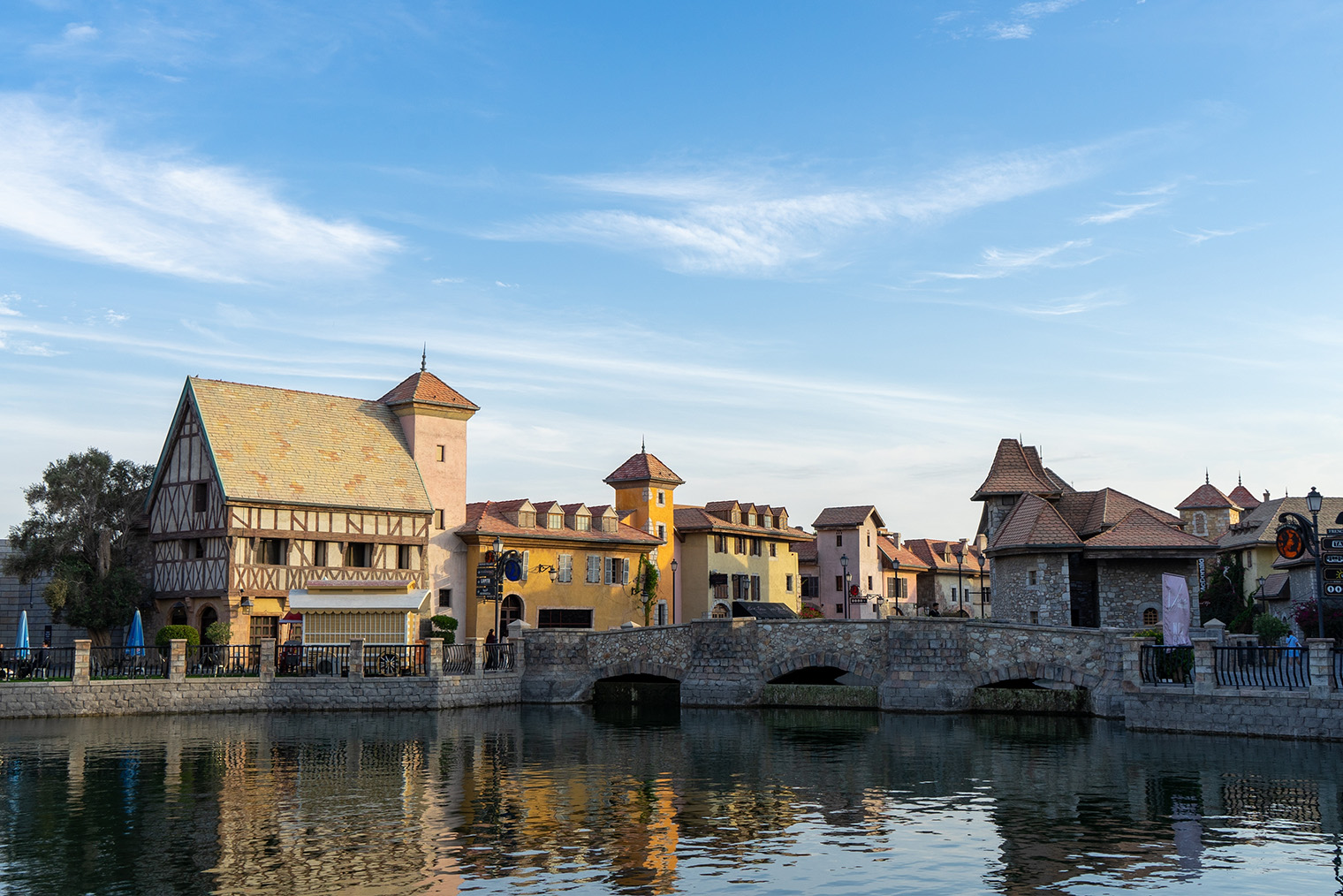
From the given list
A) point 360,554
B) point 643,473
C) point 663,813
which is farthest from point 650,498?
point 663,813

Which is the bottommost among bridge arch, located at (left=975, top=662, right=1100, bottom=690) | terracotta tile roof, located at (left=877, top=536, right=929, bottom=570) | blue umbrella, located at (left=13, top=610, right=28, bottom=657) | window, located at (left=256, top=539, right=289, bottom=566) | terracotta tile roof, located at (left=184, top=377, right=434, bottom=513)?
bridge arch, located at (left=975, top=662, right=1100, bottom=690)

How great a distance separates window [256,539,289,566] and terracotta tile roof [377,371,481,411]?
33.7ft

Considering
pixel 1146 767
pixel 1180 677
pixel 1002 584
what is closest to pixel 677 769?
pixel 1146 767

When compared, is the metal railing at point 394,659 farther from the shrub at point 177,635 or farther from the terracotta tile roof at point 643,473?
the terracotta tile roof at point 643,473

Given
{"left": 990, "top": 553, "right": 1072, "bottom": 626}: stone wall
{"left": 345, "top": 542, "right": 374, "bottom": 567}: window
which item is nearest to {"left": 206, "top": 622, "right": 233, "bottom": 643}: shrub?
{"left": 345, "top": 542, "right": 374, "bottom": 567}: window

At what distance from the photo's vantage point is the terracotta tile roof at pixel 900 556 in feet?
306

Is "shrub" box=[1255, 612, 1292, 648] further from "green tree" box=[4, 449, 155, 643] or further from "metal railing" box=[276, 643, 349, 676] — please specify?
"green tree" box=[4, 449, 155, 643]

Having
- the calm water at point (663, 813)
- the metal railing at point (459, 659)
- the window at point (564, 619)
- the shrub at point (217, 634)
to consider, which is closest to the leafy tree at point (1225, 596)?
the window at point (564, 619)

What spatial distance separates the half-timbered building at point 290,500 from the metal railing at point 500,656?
21.6 ft

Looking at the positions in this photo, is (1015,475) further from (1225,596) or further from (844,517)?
(844,517)

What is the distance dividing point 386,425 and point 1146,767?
136ft

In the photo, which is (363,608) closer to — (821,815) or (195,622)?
(195,622)

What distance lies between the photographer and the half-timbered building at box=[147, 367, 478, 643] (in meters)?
49.3

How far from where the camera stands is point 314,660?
41.8 meters
